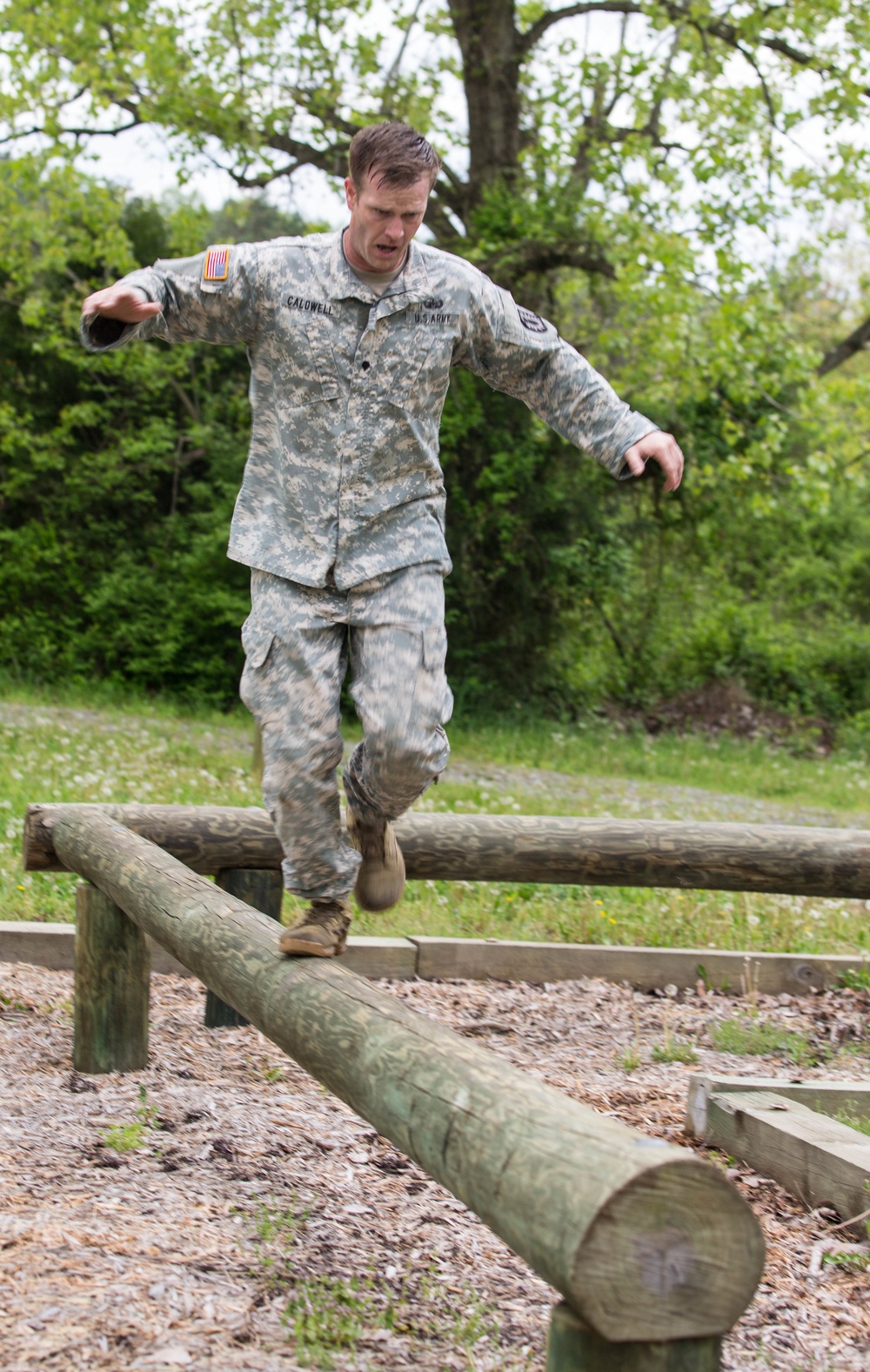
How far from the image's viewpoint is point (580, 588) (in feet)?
55.2

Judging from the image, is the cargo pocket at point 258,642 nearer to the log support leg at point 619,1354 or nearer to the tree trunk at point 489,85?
the log support leg at point 619,1354

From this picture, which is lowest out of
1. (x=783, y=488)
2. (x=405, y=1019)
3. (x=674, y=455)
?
(x=405, y=1019)

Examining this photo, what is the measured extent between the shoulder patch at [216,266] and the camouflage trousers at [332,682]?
2.42ft

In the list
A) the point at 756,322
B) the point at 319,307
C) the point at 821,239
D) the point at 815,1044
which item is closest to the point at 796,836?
the point at 815,1044

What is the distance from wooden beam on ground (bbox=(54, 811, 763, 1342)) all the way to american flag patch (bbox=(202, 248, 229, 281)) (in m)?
1.72

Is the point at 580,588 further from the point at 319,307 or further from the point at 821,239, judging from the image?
the point at 319,307

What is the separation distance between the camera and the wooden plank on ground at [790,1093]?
3.58 meters

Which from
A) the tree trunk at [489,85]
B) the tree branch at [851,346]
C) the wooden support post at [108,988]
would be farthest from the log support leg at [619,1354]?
the tree branch at [851,346]

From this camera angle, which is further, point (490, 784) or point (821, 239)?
point (821, 239)

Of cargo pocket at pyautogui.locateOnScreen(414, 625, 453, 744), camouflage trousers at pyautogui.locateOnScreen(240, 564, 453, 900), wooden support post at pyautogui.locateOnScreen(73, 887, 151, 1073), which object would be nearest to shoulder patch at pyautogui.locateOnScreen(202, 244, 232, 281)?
camouflage trousers at pyautogui.locateOnScreen(240, 564, 453, 900)

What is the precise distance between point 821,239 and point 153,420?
28.6ft

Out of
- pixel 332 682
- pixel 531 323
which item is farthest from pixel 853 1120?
pixel 531 323

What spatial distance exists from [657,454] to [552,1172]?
75.7 inches

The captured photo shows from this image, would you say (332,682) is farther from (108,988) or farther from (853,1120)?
(853,1120)
